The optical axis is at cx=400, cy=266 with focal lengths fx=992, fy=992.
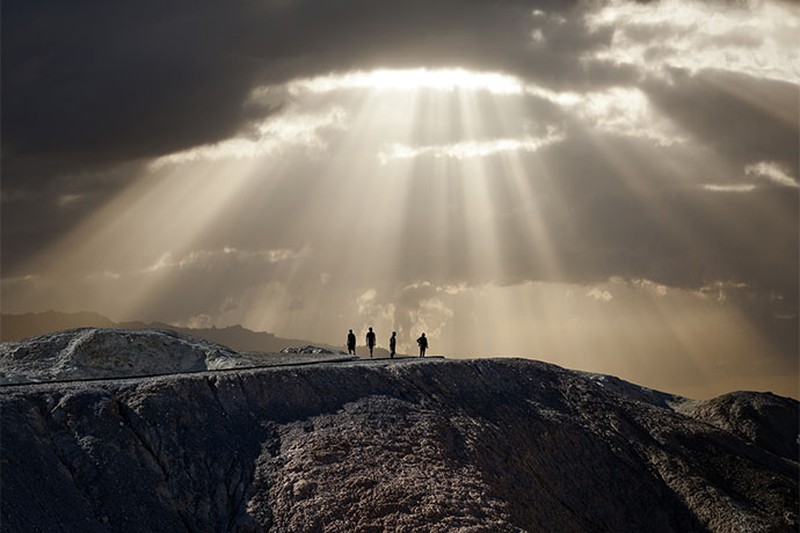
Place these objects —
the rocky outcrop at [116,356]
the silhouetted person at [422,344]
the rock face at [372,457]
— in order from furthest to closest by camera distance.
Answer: the silhouetted person at [422,344] → the rocky outcrop at [116,356] → the rock face at [372,457]

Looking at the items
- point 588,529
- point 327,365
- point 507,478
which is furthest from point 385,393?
point 588,529

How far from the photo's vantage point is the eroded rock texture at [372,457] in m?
30.1

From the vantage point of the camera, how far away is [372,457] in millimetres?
33594

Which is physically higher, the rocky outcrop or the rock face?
the rocky outcrop

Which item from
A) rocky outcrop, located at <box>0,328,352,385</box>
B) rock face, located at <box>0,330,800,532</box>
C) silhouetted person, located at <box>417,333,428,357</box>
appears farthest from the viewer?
silhouetted person, located at <box>417,333,428,357</box>

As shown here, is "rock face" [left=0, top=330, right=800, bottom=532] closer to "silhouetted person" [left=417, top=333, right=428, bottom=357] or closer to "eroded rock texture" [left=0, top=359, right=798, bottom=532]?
"eroded rock texture" [left=0, top=359, right=798, bottom=532]

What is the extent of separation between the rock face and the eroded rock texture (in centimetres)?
7

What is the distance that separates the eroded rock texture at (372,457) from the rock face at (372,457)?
0.07m

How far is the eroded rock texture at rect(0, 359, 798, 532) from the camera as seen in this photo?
30062 millimetres

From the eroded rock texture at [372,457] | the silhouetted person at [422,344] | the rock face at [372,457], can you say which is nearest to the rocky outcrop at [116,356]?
the silhouetted person at [422,344]

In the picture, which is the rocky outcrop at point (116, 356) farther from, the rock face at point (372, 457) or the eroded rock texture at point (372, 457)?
the eroded rock texture at point (372, 457)

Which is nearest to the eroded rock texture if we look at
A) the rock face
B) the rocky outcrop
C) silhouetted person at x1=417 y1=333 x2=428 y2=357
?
the rock face

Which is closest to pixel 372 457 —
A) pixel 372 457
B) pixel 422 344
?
pixel 372 457

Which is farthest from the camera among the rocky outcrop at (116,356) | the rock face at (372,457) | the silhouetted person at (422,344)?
the silhouetted person at (422,344)
